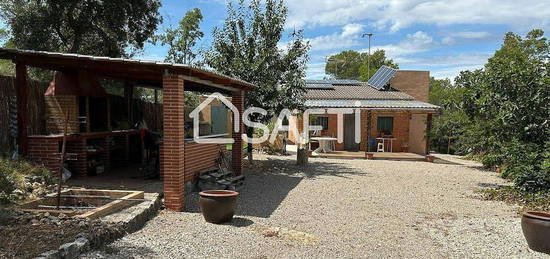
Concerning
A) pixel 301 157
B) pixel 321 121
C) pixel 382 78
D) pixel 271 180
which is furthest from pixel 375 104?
pixel 271 180

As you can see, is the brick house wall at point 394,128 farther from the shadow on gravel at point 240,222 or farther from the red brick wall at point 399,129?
the shadow on gravel at point 240,222

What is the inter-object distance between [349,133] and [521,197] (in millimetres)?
12688

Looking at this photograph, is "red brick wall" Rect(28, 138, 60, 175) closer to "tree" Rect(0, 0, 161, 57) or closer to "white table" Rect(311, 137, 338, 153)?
"tree" Rect(0, 0, 161, 57)

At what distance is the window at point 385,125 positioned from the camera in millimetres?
22000

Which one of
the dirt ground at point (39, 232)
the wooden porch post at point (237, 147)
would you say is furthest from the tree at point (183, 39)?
the dirt ground at point (39, 232)

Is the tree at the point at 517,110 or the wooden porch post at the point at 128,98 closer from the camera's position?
the tree at the point at 517,110

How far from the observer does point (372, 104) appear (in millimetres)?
20766

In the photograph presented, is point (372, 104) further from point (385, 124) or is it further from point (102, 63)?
point (102, 63)

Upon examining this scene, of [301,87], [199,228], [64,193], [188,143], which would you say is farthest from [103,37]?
[199,228]

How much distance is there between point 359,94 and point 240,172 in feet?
45.3

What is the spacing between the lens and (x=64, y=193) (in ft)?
23.7

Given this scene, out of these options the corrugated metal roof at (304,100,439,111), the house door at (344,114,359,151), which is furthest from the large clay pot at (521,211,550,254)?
the house door at (344,114,359,151)

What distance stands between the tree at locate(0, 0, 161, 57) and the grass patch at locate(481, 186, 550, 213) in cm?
1407

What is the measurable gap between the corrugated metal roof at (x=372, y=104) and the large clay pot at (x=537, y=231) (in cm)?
1391
